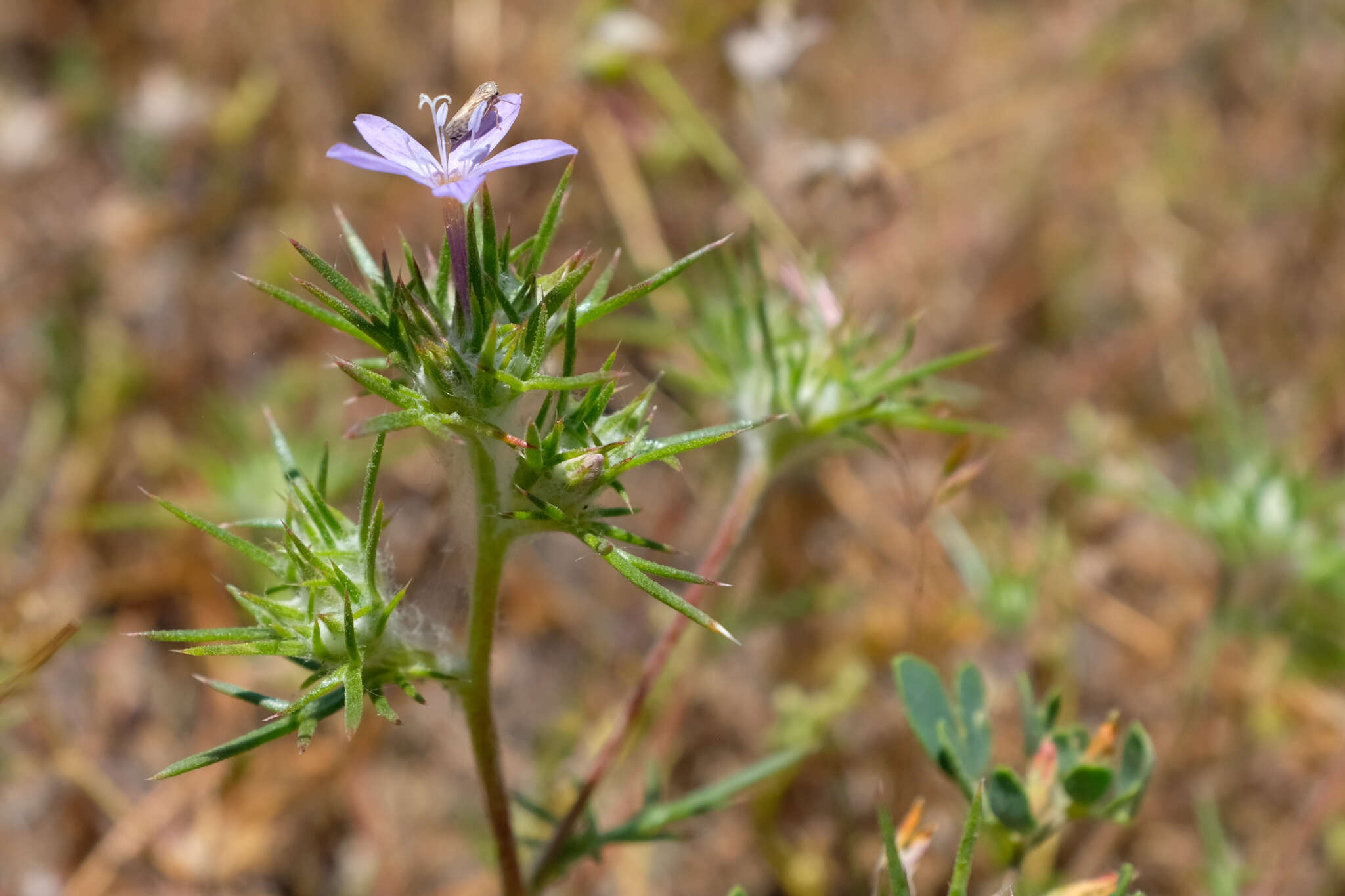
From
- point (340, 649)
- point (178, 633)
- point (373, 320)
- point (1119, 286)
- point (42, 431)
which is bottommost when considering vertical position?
point (1119, 286)

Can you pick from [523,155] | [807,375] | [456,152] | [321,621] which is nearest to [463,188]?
[523,155]

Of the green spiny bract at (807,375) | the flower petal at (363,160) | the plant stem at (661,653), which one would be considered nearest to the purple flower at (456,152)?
the flower petal at (363,160)

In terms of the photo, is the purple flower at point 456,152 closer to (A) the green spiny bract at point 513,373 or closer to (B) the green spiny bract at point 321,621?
(A) the green spiny bract at point 513,373

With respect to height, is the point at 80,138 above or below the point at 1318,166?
above

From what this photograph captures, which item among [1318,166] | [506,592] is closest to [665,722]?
[506,592]

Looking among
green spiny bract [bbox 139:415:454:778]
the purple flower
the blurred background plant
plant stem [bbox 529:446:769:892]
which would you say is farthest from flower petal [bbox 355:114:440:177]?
plant stem [bbox 529:446:769:892]

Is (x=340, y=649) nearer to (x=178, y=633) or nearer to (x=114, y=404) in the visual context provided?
(x=178, y=633)

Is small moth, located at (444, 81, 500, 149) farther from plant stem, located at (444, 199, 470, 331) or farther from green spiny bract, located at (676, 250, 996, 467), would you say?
green spiny bract, located at (676, 250, 996, 467)
